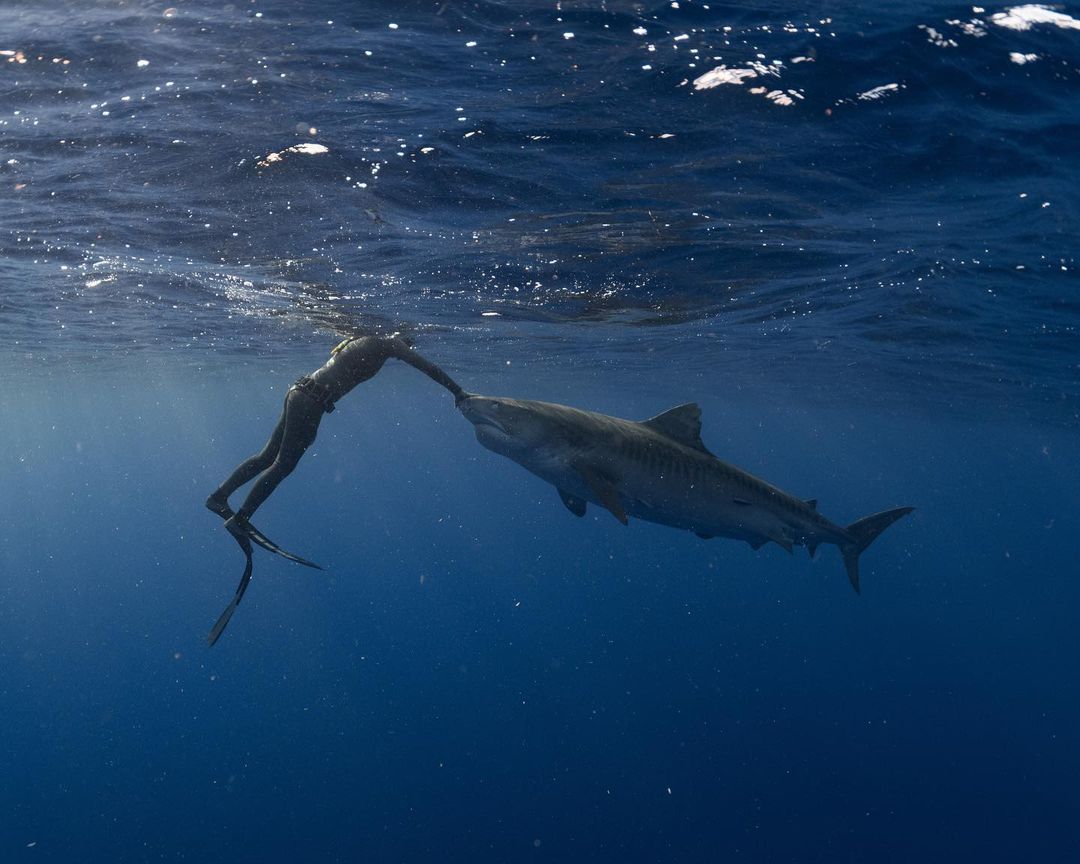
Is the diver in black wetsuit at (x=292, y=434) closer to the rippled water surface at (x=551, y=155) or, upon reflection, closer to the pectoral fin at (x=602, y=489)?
the pectoral fin at (x=602, y=489)

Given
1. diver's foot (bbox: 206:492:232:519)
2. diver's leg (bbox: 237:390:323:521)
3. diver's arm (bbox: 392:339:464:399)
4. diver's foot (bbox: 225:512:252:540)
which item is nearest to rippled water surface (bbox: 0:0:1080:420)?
diver's arm (bbox: 392:339:464:399)

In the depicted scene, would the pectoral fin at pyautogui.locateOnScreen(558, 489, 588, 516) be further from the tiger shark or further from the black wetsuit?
the black wetsuit

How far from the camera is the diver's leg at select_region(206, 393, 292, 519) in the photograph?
5176 mm

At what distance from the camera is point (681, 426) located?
288 inches

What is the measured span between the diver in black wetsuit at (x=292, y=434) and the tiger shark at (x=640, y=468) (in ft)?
2.36

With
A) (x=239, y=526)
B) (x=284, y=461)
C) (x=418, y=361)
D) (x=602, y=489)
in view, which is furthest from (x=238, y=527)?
(x=602, y=489)

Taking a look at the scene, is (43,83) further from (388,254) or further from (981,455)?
(981,455)

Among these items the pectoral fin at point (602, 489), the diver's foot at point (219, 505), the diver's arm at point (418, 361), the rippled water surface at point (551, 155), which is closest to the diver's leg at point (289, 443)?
the diver's foot at point (219, 505)

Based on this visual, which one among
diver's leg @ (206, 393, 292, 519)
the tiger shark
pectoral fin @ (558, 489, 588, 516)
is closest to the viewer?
diver's leg @ (206, 393, 292, 519)

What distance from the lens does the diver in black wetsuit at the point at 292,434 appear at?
201 inches

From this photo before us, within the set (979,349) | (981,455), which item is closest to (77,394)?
(979,349)

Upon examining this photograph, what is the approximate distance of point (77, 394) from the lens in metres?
61.5

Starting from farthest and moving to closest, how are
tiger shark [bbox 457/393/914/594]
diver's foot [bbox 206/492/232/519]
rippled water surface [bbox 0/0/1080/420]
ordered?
1. rippled water surface [bbox 0/0/1080/420]
2. tiger shark [bbox 457/393/914/594]
3. diver's foot [bbox 206/492/232/519]

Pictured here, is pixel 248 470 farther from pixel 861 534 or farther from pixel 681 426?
pixel 861 534
